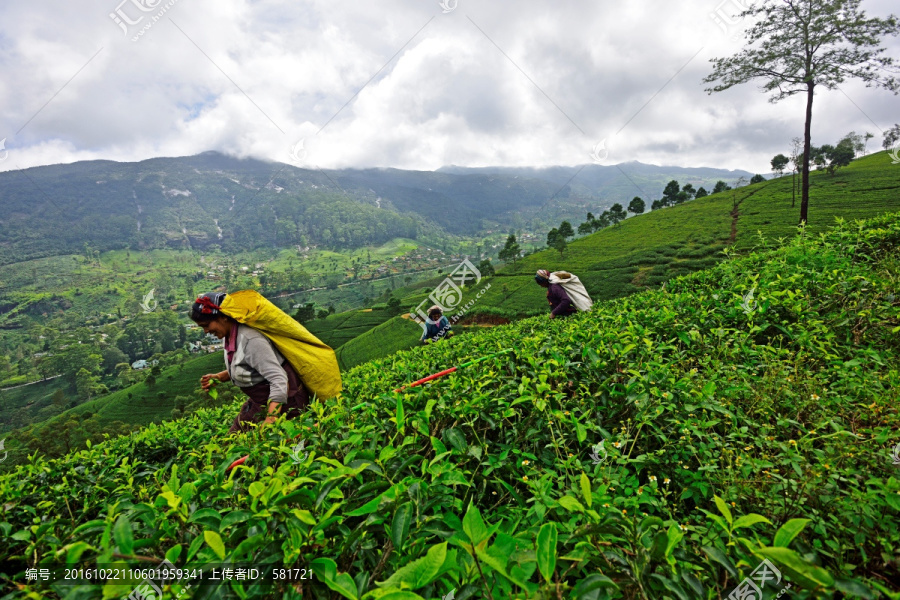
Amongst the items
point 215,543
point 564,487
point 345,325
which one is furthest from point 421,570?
point 345,325

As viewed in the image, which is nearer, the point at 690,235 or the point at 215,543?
the point at 215,543

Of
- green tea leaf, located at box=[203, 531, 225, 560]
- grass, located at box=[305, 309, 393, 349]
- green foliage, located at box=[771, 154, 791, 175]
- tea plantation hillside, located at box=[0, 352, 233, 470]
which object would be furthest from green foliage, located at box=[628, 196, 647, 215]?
green tea leaf, located at box=[203, 531, 225, 560]

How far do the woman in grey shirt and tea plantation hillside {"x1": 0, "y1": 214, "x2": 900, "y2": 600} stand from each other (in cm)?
79

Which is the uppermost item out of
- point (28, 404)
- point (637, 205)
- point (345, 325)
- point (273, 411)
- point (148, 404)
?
point (637, 205)

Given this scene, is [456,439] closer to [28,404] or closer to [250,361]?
[250,361]

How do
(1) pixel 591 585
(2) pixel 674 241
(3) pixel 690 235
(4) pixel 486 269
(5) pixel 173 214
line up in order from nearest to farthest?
(1) pixel 591 585
(2) pixel 674 241
(3) pixel 690 235
(4) pixel 486 269
(5) pixel 173 214

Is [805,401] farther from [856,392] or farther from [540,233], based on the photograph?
[540,233]

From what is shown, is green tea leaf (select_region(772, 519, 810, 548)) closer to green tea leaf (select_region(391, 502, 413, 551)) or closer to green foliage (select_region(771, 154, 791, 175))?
green tea leaf (select_region(391, 502, 413, 551))

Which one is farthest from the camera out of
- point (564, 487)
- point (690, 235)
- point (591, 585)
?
point (690, 235)

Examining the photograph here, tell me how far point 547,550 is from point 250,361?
3048mm

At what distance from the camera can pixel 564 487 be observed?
1322 mm

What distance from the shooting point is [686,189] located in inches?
2016

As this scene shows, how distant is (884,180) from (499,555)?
42320 millimetres

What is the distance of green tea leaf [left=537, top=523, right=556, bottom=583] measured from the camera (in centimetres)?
80
